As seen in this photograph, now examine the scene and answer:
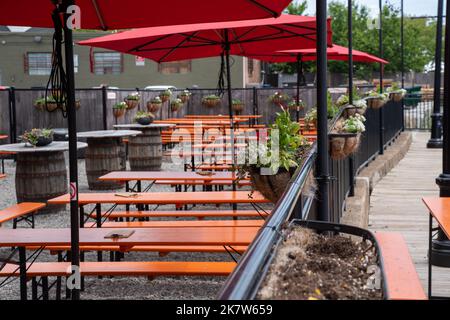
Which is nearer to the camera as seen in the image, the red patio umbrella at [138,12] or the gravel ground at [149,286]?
the red patio umbrella at [138,12]

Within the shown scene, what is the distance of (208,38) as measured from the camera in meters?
9.43

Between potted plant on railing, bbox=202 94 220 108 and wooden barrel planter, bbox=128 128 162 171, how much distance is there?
9.95 meters

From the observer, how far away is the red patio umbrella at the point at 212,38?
26.7 feet

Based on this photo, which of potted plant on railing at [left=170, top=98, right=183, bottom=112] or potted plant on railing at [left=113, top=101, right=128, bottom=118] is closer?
potted plant on railing at [left=113, top=101, right=128, bottom=118]

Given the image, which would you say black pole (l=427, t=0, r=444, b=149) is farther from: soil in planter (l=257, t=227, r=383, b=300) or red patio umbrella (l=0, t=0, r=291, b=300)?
soil in planter (l=257, t=227, r=383, b=300)

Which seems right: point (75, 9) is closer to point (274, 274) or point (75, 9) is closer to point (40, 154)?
point (274, 274)

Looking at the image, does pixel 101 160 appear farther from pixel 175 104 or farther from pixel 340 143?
pixel 175 104

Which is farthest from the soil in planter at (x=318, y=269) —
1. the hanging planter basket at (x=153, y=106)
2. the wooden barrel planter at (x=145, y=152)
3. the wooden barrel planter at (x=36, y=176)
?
the hanging planter basket at (x=153, y=106)

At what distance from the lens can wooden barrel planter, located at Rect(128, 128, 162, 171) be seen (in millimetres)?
14203

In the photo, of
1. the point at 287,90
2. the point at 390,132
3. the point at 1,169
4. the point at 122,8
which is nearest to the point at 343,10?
the point at 287,90

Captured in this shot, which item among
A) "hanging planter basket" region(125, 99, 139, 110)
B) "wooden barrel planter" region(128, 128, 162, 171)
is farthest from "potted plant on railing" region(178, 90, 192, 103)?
"wooden barrel planter" region(128, 128, 162, 171)

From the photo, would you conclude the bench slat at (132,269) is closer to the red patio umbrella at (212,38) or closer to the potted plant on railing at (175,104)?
the red patio umbrella at (212,38)

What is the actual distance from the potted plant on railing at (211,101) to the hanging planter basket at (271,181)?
1863 cm

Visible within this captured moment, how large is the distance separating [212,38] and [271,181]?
446 cm
